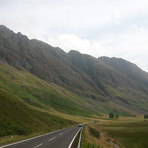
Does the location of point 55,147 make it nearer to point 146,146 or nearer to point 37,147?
point 37,147

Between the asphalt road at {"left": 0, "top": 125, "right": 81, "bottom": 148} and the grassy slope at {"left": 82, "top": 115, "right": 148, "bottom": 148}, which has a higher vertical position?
the asphalt road at {"left": 0, "top": 125, "right": 81, "bottom": 148}

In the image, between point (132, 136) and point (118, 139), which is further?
point (132, 136)

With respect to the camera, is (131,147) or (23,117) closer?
(131,147)

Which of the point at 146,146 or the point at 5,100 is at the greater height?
the point at 5,100

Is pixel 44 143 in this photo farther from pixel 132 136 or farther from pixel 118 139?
pixel 132 136

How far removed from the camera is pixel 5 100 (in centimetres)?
5922

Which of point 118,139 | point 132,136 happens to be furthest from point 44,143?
point 132,136

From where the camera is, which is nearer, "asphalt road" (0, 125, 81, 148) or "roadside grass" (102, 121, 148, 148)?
"asphalt road" (0, 125, 81, 148)

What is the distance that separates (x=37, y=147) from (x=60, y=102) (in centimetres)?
17581

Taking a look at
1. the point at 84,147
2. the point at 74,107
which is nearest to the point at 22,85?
the point at 74,107

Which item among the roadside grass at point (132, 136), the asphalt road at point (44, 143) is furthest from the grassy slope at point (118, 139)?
the asphalt road at point (44, 143)

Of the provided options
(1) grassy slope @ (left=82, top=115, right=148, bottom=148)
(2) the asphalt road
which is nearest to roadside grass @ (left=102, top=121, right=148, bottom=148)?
Answer: (1) grassy slope @ (left=82, top=115, right=148, bottom=148)

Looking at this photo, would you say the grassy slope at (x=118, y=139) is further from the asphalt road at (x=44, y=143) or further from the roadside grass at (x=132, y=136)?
the asphalt road at (x=44, y=143)

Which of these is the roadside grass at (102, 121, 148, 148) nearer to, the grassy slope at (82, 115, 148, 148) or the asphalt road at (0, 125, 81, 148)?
the grassy slope at (82, 115, 148, 148)
